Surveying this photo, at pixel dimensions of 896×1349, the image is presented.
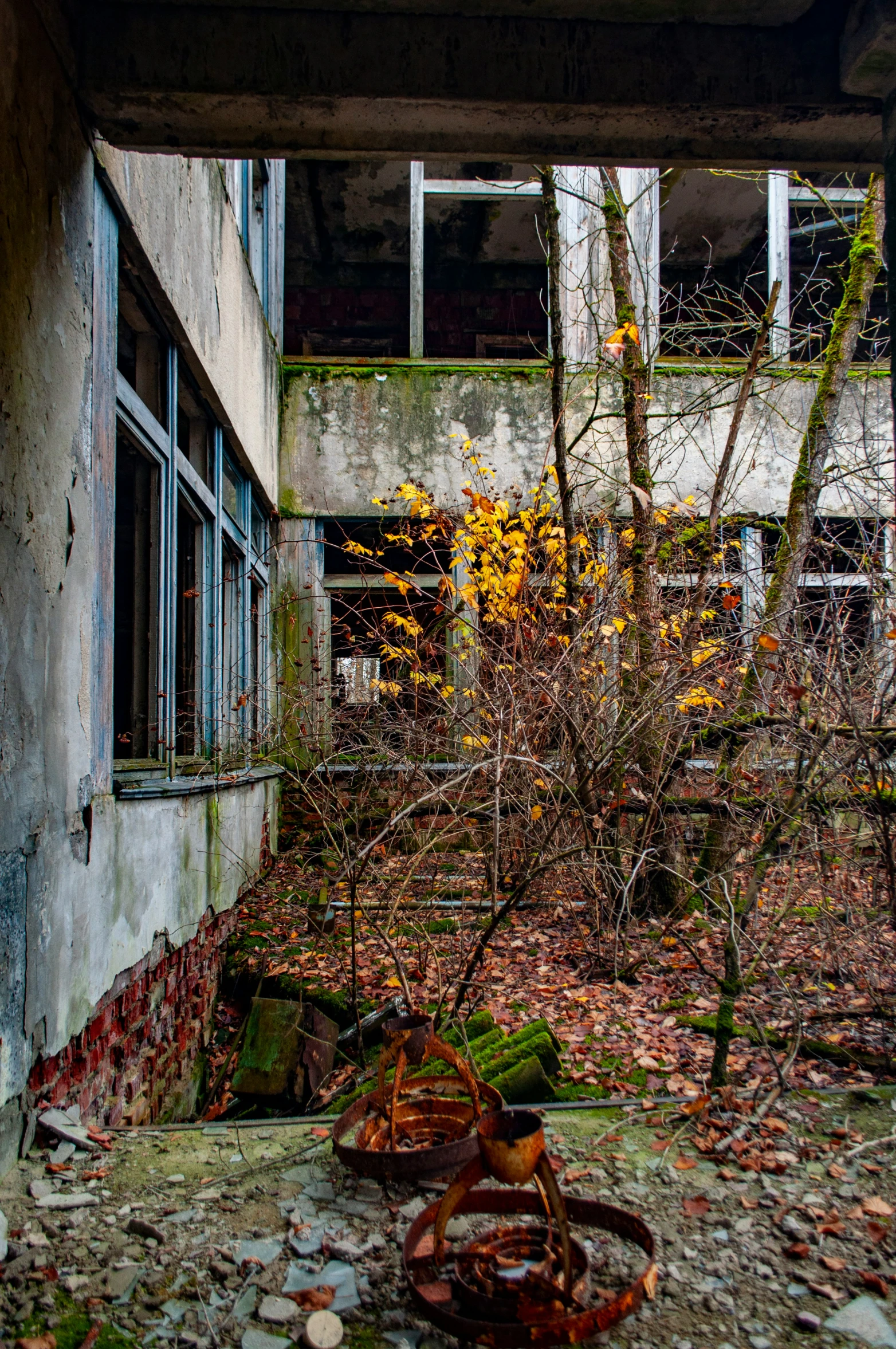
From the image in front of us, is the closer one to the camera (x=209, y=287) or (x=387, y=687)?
(x=209, y=287)

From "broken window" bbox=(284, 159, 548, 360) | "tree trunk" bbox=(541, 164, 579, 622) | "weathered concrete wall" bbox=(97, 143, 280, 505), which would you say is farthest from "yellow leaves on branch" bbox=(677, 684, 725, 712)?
"broken window" bbox=(284, 159, 548, 360)

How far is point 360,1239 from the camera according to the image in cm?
254

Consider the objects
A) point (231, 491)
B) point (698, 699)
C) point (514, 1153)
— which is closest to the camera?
point (514, 1153)

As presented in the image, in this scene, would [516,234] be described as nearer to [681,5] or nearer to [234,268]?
[234,268]

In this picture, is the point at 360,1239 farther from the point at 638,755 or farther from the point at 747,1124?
the point at 638,755

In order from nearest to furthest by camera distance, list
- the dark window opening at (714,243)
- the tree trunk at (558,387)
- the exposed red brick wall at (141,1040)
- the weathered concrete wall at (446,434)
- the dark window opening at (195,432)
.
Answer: the exposed red brick wall at (141,1040), the dark window opening at (195,432), the tree trunk at (558,387), the weathered concrete wall at (446,434), the dark window opening at (714,243)

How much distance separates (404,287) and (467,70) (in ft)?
40.3

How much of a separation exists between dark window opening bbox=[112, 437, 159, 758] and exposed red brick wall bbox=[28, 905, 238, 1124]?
3.71ft

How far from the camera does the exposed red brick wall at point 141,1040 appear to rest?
326cm

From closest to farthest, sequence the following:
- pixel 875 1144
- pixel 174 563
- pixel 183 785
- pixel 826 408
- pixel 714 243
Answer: pixel 875 1144
pixel 183 785
pixel 174 563
pixel 826 408
pixel 714 243

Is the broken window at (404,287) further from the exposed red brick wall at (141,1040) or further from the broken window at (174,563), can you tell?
the exposed red brick wall at (141,1040)

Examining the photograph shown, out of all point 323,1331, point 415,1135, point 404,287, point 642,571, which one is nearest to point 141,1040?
point 415,1135

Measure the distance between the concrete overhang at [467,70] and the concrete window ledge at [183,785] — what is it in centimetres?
266

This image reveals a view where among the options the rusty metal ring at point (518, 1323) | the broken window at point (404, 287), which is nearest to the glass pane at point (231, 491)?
the rusty metal ring at point (518, 1323)
